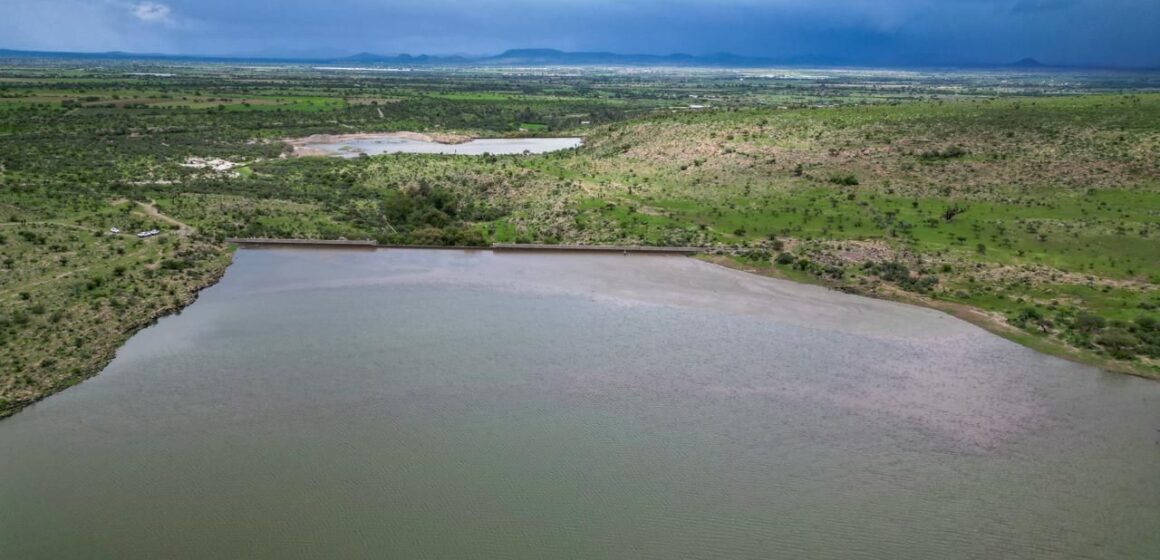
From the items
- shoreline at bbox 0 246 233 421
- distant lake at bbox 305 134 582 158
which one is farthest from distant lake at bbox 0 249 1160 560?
distant lake at bbox 305 134 582 158

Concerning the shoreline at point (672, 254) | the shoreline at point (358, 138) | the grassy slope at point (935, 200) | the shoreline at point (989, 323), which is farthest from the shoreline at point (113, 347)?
the shoreline at point (358, 138)

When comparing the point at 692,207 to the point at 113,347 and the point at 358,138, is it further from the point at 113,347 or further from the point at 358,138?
the point at 358,138

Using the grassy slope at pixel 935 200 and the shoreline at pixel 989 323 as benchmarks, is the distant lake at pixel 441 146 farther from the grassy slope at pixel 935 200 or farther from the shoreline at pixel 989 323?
the shoreline at pixel 989 323

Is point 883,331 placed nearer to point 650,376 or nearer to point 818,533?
point 650,376

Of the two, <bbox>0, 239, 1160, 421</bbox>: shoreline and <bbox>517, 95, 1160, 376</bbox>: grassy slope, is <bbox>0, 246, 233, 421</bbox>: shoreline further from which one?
<bbox>517, 95, 1160, 376</bbox>: grassy slope

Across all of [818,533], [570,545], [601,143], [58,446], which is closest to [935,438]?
[818,533]
